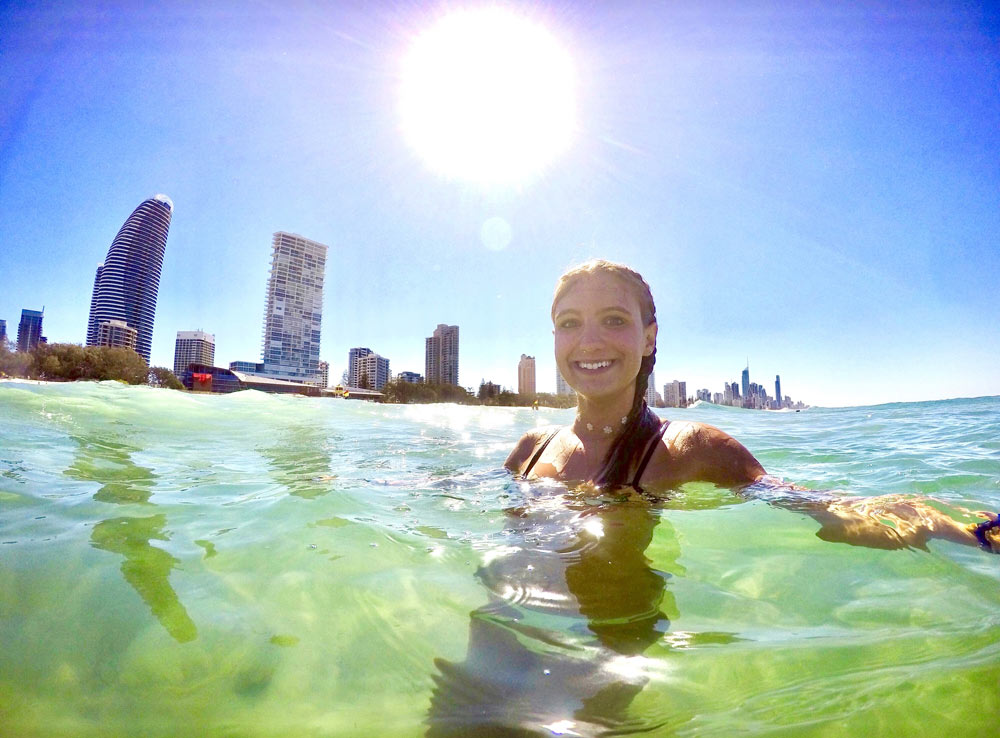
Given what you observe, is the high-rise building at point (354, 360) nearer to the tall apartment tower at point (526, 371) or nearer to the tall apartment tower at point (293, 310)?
the tall apartment tower at point (293, 310)

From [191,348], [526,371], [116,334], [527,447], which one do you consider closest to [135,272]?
[116,334]

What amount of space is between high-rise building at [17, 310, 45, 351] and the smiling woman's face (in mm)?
69893

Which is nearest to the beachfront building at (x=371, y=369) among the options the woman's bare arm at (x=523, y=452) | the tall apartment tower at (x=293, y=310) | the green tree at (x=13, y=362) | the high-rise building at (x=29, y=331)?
the tall apartment tower at (x=293, y=310)

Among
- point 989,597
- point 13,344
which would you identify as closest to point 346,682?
point 989,597

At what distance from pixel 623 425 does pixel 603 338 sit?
74cm

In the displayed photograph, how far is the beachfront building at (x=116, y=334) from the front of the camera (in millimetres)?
69244

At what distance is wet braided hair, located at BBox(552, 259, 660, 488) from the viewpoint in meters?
3.07

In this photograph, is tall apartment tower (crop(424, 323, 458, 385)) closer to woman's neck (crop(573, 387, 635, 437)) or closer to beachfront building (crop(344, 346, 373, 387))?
beachfront building (crop(344, 346, 373, 387))

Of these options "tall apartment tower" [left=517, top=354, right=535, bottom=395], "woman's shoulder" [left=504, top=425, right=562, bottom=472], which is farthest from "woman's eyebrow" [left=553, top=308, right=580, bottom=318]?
"tall apartment tower" [left=517, top=354, right=535, bottom=395]

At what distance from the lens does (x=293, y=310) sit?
117 m

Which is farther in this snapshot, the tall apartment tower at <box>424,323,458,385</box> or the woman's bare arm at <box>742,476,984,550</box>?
the tall apartment tower at <box>424,323,458,385</box>

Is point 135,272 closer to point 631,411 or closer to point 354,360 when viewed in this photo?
point 354,360

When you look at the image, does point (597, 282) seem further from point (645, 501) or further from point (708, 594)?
A: point (708, 594)

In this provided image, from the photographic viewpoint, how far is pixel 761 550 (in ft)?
6.93
